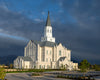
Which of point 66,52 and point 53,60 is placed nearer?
point 53,60

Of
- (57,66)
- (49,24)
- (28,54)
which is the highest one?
(49,24)

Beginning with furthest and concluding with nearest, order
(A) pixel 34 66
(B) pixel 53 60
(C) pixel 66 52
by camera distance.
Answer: (C) pixel 66 52
(B) pixel 53 60
(A) pixel 34 66

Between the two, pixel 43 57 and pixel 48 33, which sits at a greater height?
pixel 48 33

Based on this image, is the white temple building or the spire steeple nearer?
the white temple building

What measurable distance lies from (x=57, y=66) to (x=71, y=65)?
33.9 feet

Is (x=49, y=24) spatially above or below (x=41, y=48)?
above

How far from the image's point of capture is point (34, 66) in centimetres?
7625

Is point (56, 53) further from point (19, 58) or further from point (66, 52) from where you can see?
point (19, 58)

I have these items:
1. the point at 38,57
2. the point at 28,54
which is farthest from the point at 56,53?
the point at 28,54

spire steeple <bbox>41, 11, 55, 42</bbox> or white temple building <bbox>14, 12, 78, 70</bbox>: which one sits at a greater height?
spire steeple <bbox>41, 11, 55, 42</bbox>

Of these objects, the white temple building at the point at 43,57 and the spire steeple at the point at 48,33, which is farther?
the spire steeple at the point at 48,33

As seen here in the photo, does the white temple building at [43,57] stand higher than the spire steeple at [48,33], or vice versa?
the spire steeple at [48,33]

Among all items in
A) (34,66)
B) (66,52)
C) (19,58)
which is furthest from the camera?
(66,52)

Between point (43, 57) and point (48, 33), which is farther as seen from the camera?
point (48, 33)
